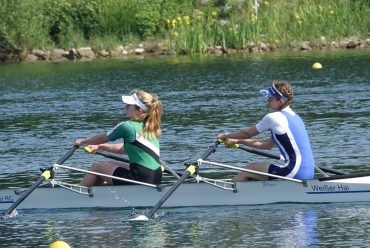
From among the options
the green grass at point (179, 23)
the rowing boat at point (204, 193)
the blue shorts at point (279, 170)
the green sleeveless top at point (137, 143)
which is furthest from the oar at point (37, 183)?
the green grass at point (179, 23)

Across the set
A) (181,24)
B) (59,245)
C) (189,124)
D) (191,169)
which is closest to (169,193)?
(191,169)

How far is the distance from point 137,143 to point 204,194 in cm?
130

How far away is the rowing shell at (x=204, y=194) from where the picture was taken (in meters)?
17.4

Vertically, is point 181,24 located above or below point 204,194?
above

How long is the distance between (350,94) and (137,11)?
70.1 ft

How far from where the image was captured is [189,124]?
27406 mm

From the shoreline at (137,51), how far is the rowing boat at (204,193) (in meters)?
29.1

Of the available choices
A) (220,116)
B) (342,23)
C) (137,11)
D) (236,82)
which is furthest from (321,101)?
(137,11)

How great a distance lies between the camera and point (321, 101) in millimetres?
30438

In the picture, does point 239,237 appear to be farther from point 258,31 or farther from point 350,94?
point 258,31

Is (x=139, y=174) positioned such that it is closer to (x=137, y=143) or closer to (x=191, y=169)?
(x=137, y=143)

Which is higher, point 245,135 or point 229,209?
point 245,135

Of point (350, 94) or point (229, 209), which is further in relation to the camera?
point (350, 94)

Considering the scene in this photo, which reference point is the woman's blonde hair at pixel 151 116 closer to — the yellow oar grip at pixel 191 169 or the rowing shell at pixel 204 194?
the yellow oar grip at pixel 191 169
